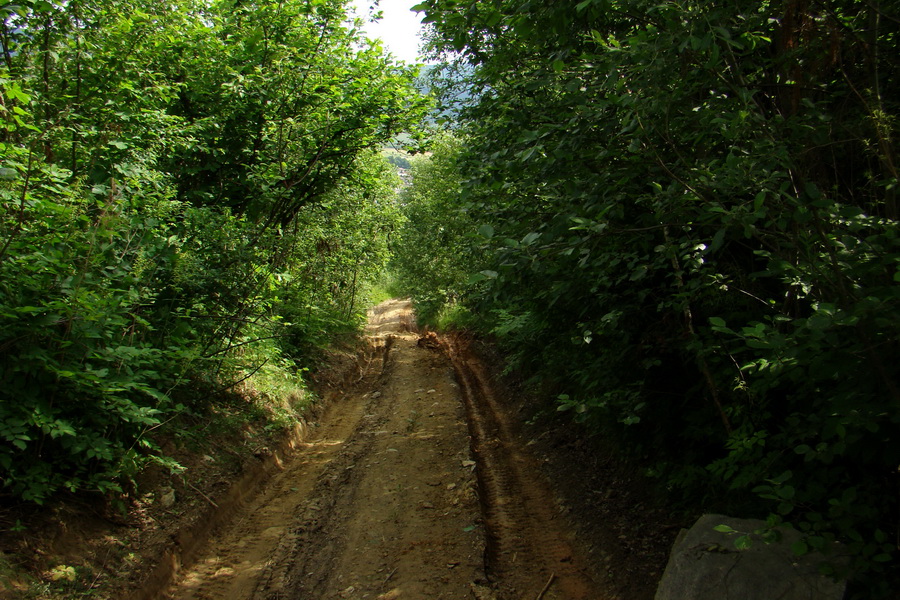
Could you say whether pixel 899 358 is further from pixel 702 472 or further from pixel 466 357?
pixel 466 357

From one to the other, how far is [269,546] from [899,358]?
530cm

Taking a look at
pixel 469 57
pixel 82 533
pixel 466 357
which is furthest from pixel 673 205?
pixel 466 357

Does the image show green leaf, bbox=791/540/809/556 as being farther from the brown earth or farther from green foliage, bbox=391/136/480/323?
green foliage, bbox=391/136/480/323

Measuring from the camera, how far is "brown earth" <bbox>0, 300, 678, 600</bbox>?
4.55m

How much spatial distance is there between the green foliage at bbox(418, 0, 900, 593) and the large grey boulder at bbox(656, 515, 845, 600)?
23cm

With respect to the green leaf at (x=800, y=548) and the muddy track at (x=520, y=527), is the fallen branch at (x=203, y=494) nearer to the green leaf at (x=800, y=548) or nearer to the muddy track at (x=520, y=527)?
the muddy track at (x=520, y=527)

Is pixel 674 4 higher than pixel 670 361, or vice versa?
pixel 674 4

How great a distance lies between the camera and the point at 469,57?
19.0 feet

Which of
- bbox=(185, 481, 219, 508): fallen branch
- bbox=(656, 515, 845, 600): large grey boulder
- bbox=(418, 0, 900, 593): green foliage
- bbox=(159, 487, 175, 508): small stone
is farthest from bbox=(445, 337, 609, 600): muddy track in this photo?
bbox=(159, 487, 175, 508): small stone

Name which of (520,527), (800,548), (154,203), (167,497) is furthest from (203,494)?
(800,548)

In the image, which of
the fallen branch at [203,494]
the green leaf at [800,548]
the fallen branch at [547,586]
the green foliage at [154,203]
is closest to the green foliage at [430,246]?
the green foliage at [154,203]

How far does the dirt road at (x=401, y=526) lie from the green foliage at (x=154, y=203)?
1235 millimetres

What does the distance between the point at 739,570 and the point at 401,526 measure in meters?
3.33

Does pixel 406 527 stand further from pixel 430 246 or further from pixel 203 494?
pixel 430 246
